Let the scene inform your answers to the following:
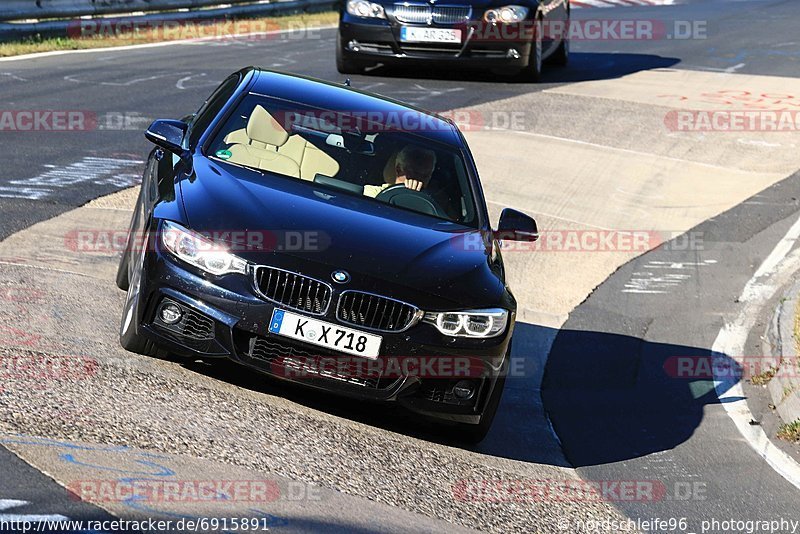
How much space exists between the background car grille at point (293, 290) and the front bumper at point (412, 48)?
11.4m

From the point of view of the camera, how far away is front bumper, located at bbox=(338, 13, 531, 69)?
17.3 m

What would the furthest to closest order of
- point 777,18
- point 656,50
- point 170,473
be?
1. point 777,18
2. point 656,50
3. point 170,473

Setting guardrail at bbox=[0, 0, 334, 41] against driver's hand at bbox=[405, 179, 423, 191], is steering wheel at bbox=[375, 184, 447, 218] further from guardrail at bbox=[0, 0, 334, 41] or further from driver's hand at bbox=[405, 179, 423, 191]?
guardrail at bbox=[0, 0, 334, 41]

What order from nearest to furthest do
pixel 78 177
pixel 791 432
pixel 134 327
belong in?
pixel 134 327 → pixel 791 432 → pixel 78 177

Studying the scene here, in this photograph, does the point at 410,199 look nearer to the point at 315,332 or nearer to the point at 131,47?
the point at 315,332

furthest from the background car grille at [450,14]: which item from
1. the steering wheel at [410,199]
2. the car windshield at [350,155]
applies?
the steering wheel at [410,199]

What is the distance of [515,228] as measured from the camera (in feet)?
24.9

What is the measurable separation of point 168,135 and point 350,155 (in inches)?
39.5

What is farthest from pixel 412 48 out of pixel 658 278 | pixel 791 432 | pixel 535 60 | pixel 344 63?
pixel 791 432

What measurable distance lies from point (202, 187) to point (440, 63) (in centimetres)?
1108

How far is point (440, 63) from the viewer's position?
1759 centimetres

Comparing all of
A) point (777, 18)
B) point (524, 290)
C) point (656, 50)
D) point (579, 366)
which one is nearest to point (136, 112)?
point (524, 290)

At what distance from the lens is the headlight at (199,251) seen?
6266 millimetres

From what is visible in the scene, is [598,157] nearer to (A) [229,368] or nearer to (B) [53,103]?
(B) [53,103]
